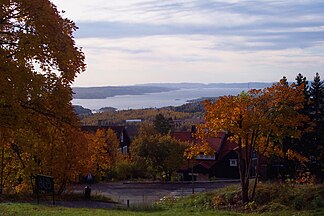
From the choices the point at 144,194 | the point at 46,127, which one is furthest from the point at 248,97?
the point at 144,194

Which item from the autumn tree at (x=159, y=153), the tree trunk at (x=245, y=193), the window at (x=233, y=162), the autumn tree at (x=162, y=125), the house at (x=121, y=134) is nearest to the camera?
the tree trunk at (x=245, y=193)

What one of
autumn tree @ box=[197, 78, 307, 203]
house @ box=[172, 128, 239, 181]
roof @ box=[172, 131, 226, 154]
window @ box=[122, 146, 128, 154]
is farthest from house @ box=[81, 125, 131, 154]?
autumn tree @ box=[197, 78, 307, 203]

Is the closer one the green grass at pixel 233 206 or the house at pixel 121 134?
the green grass at pixel 233 206

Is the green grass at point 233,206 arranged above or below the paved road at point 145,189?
above

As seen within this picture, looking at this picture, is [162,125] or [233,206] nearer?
[233,206]

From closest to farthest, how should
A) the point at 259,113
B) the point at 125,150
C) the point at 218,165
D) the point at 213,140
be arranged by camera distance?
1. the point at 259,113
2. the point at 218,165
3. the point at 213,140
4. the point at 125,150

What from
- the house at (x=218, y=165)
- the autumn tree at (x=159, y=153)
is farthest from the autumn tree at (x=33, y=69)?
the house at (x=218, y=165)

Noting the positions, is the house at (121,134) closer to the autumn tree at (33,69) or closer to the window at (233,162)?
the window at (233,162)

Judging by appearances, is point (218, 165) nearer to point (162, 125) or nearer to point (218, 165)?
point (218, 165)

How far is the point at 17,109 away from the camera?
11.3 meters

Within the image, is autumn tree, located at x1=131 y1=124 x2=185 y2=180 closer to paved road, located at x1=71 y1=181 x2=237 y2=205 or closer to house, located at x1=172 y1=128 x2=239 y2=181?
paved road, located at x1=71 y1=181 x2=237 y2=205

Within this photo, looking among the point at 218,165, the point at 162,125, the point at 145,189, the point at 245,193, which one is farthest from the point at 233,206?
the point at 162,125

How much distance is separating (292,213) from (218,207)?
4519 millimetres

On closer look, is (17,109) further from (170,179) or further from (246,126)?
(170,179)
